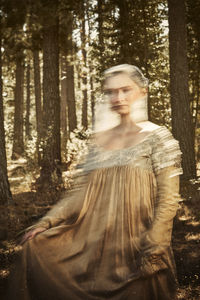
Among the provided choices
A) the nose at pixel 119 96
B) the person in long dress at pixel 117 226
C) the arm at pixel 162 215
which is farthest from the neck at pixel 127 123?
the arm at pixel 162 215

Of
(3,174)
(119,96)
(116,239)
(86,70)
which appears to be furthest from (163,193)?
(86,70)

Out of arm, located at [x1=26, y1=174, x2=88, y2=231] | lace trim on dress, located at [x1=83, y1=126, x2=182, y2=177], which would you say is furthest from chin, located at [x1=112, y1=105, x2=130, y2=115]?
arm, located at [x1=26, y1=174, x2=88, y2=231]

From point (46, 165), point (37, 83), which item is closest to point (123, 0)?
point (46, 165)

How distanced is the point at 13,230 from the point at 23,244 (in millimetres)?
4727

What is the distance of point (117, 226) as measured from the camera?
2.10 metres

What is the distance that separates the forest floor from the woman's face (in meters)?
1.53

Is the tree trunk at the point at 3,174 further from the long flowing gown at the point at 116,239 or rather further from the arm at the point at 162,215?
the arm at the point at 162,215

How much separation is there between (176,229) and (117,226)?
4584 mm

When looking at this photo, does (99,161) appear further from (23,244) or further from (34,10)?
(34,10)

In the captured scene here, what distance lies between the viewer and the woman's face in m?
2.21

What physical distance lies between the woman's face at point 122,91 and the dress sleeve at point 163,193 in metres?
0.29

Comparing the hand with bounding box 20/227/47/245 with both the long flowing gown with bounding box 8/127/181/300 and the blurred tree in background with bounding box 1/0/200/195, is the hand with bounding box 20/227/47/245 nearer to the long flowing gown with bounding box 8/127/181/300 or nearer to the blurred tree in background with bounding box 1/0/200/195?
the long flowing gown with bounding box 8/127/181/300

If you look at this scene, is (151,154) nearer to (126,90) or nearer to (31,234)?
(126,90)

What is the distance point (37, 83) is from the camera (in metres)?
18.0
